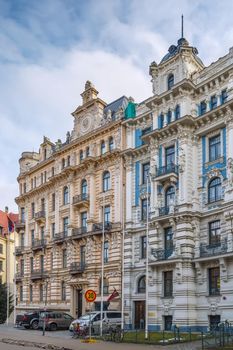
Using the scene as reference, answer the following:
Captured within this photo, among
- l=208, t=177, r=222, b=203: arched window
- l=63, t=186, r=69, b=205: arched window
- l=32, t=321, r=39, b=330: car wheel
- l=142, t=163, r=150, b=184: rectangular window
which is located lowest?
l=32, t=321, r=39, b=330: car wheel

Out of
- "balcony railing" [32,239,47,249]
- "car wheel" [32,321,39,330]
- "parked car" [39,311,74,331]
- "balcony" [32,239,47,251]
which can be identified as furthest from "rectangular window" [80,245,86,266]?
"car wheel" [32,321,39,330]

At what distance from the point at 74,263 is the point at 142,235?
10740 millimetres

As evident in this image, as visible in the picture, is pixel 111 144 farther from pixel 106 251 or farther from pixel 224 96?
pixel 224 96

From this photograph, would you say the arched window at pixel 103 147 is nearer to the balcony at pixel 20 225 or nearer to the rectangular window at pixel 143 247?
the rectangular window at pixel 143 247

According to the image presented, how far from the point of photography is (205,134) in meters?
44.8

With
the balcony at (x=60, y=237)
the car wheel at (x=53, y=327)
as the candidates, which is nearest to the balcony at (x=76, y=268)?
the balcony at (x=60, y=237)

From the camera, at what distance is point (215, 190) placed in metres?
43.2

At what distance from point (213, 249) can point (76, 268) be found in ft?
61.5

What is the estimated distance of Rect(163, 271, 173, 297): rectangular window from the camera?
44.8 metres

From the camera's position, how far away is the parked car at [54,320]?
48000 millimetres

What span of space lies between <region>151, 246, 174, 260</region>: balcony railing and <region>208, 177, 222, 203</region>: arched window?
5.48 metres

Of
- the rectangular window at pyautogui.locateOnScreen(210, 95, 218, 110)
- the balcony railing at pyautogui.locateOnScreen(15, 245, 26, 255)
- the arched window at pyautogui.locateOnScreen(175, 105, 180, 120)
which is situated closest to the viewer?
the rectangular window at pyautogui.locateOnScreen(210, 95, 218, 110)

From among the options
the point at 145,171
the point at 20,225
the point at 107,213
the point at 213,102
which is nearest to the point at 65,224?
the point at 107,213

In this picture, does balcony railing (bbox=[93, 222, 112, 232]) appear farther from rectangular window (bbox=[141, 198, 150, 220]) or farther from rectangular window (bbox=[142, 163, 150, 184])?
rectangular window (bbox=[142, 163, 150, 184])
